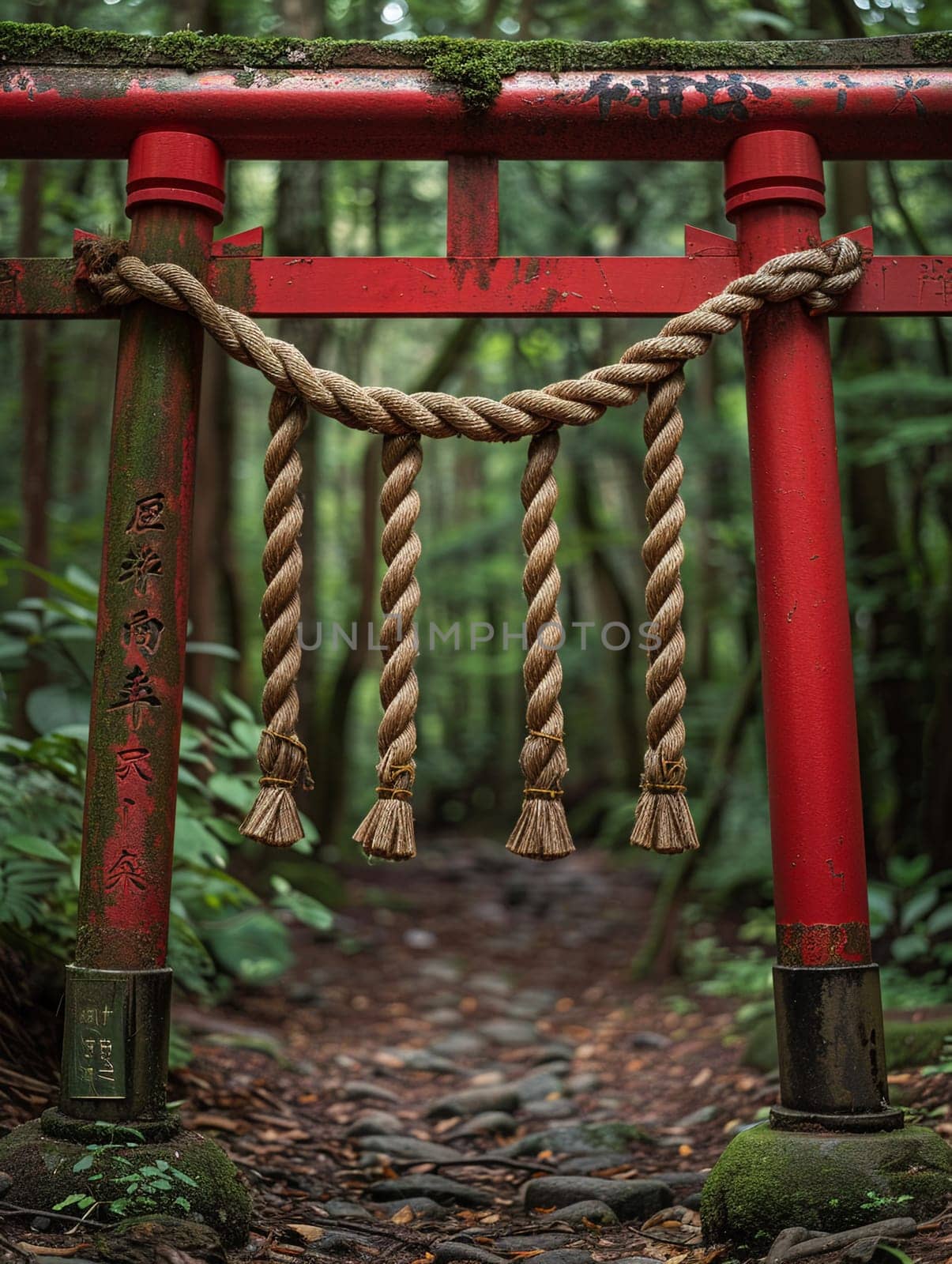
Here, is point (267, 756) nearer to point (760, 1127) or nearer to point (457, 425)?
point (457, 425)

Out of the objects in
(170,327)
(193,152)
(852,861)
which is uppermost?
(193,152)

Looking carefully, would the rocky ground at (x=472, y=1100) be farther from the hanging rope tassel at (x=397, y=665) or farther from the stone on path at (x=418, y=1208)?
the hanging rope tassel at (x=397, y=665)

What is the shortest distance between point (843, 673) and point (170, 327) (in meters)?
2.01

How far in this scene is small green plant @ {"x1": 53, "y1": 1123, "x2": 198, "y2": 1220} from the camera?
243cm

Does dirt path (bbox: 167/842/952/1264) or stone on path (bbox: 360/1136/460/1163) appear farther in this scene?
stone on path (bbox: 360/1136/460/1163)

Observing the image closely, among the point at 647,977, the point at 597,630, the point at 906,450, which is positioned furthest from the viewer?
the point at 597,630

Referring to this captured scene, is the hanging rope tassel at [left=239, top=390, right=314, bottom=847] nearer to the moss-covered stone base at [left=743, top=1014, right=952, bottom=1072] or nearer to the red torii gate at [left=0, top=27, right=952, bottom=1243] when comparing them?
the red torii gate at [left=0, top=27, right=952, bottom=1243]

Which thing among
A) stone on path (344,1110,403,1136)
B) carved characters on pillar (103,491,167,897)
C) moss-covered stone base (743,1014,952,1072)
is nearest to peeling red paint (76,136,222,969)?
carved characters on pillar (103,491,167,897)

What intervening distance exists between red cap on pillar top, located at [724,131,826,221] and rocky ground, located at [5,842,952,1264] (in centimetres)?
257

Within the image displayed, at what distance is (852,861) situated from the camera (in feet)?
9.17

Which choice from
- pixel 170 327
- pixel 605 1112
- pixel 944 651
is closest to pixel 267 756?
pixel 170 327

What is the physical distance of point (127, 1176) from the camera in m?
2.47

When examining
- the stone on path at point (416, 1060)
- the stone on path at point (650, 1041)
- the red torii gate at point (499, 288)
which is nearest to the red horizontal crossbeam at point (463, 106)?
the red torii gate at point (499, 288)

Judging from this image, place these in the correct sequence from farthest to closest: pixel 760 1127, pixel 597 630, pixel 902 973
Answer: pixel 597 630 < pixel 902 973 < pixel 760 1127
